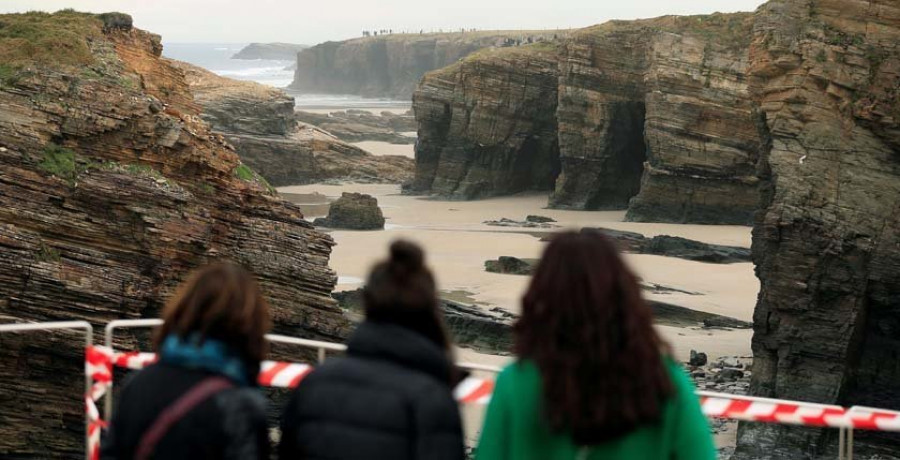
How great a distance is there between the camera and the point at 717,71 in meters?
37.2

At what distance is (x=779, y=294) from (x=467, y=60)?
103 feet

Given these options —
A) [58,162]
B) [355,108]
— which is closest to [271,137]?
[58,162]

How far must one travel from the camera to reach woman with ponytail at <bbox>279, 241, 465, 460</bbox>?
3.77m

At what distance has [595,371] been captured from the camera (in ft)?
11.4

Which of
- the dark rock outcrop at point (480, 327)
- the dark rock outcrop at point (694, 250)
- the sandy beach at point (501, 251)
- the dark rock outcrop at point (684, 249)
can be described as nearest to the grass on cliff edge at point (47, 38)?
the dark rock outcrop at point (480, 327)

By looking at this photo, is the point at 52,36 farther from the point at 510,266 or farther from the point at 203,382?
the point at 510,266

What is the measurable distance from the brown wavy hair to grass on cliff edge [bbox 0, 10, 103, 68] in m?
12.0

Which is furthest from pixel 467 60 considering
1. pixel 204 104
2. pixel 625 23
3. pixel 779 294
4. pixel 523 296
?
pixel 523 296

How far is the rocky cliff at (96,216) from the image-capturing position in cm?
1303

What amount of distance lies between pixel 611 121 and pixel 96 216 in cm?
2900

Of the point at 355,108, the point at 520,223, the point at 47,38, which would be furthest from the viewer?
the point at 355,108

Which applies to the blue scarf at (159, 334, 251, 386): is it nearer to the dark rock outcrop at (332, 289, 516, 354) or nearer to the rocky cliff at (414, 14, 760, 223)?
the dark rock outcrop at (332, 289, 516, 354)

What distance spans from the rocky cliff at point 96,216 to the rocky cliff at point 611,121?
73.3 feet

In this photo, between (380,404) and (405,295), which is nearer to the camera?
(380,404)
